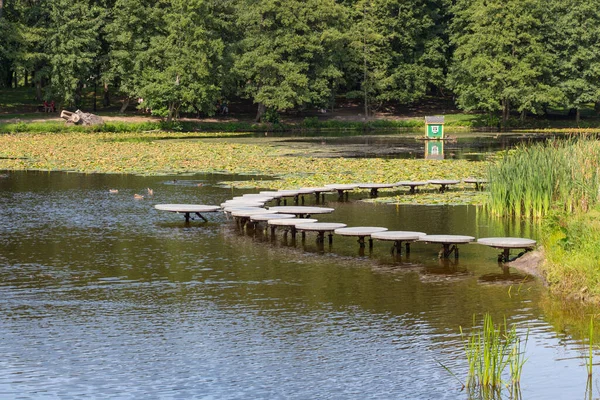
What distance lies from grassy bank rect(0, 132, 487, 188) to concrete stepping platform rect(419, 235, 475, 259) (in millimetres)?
12079

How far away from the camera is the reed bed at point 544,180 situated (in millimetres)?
21250

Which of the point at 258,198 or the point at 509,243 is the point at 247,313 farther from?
the point at 258,198

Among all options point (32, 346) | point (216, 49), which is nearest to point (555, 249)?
point (32, 346)

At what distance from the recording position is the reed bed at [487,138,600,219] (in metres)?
21.2

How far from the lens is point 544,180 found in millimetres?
22844

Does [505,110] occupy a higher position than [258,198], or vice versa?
[505,110]

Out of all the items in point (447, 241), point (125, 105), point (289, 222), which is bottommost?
point (447, 241)

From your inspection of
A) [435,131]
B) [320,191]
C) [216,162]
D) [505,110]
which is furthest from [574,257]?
[505,110]

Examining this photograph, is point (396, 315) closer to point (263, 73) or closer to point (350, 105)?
point (263, 73)

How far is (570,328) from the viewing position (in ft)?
43.5

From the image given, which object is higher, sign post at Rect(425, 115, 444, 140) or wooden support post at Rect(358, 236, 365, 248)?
sign post at Rect(425, 115, 444, 140)

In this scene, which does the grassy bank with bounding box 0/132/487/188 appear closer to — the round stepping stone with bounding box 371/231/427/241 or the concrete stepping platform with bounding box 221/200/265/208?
the concrete stepping platform with bounding box 221/200/265/208

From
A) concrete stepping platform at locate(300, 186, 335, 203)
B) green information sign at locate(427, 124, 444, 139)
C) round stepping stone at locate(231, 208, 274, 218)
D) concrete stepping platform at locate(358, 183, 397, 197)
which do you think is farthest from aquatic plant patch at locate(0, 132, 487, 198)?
green information sign at locate(427, 124, 444, 139)

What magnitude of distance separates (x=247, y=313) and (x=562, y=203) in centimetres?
1045
